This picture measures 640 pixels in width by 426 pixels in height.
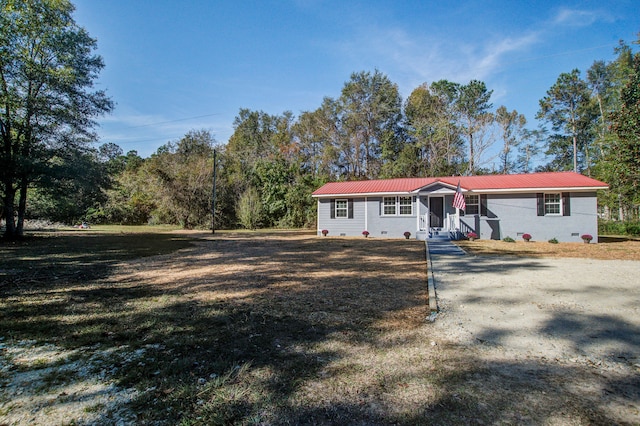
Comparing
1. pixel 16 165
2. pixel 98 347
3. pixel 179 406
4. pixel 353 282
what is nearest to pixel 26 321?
pixel 98 347

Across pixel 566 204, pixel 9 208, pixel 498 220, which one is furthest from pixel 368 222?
pixel 9 208

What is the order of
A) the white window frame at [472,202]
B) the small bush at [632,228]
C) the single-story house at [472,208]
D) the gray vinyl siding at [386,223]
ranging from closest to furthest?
the single-story house at [472,208] < the white window frame at [472,202] < the gray vinyl siding at [386,223] < the small bush at [632,228]

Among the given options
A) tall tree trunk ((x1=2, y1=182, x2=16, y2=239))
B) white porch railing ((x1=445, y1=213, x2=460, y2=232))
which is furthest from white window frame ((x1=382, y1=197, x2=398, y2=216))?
tall tree trunk ((x1=2, y1=182, x2=16, y2=239))

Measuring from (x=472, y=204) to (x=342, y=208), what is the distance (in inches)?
295

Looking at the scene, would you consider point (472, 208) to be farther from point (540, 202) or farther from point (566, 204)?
point (566, 204)

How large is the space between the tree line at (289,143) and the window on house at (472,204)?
803 centimetres

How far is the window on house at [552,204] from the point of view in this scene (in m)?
15.4

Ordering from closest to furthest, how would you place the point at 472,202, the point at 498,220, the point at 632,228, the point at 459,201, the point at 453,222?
the point at 459,201
the point at 498,220
the point at 453,222
the point at 472,202
the point at 632,228

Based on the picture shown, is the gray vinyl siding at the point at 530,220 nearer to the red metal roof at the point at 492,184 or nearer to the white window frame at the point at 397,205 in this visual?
the red metal roof at the point at 492,184

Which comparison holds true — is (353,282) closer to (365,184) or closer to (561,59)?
(365,184)

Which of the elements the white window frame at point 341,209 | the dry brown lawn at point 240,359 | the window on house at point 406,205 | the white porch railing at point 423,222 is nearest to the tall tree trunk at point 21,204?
the dry brown lawn at point 240,359

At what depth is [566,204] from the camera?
15180 mm

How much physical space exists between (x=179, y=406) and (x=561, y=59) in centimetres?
2673

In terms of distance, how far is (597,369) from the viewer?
2.81 m
